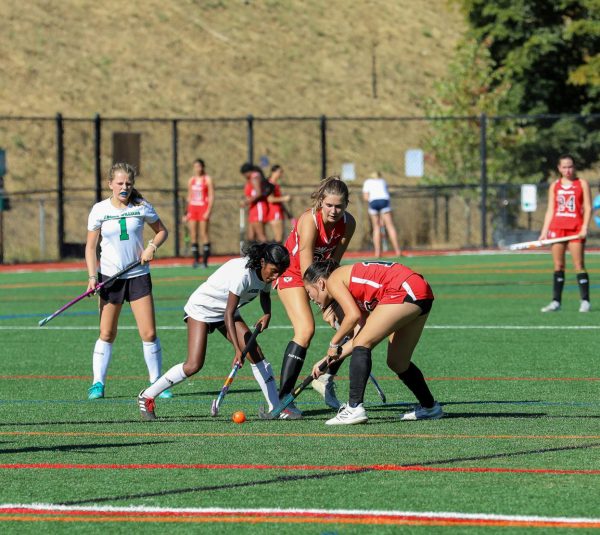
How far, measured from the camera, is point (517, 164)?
4347cm

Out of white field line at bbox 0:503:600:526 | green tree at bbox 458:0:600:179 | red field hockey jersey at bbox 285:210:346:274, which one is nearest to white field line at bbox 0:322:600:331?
red field hockey jersey at bbox 285:210:346:274

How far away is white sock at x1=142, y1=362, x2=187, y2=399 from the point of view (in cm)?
1062

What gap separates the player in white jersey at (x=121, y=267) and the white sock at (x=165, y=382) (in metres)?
1.33

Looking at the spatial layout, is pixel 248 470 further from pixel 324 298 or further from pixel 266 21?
pixel 266 21

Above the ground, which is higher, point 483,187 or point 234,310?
point 483,187

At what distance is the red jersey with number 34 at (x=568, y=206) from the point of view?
19.0 meters

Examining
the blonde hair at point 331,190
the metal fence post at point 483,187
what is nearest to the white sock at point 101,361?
the blonde hair at point 331,190

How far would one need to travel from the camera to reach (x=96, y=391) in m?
11.9

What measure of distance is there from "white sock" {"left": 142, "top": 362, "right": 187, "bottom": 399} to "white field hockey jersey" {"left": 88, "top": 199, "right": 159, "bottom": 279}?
1.65 meters

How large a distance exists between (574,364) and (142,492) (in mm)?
7054

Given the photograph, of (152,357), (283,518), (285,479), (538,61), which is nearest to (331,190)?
(152,357)

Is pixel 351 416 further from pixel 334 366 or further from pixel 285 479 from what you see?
pixel 285 479

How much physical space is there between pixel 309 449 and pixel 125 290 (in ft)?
11.7

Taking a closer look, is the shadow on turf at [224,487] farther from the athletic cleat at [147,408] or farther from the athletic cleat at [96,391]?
the athletic cleat at [96,391]
